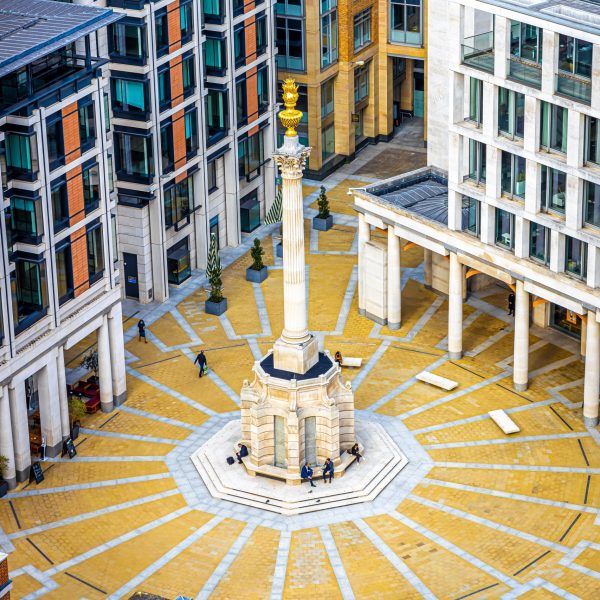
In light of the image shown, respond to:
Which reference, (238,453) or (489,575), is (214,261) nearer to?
(238,453)

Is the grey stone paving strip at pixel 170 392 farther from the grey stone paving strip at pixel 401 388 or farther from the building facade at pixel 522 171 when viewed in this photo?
the building facade at pixel 522 171

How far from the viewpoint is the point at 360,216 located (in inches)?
4395

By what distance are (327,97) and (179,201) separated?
82.8 feet

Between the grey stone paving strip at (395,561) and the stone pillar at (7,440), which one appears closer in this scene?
the grey stone paving strip at (395,561)

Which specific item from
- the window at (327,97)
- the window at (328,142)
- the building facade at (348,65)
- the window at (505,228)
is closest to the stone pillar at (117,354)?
the window at (505,228)

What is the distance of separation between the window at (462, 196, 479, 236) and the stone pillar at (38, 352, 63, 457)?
2851 centimetres

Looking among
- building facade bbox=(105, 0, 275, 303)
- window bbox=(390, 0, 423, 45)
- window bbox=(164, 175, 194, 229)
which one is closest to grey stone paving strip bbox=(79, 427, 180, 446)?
building facade bbox=(105, 0, 275, 303)

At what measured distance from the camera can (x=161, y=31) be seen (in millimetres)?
110500

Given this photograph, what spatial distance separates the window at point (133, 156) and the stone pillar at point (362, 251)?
1539 cm

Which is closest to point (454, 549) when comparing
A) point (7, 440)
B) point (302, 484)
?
point (302, 484)

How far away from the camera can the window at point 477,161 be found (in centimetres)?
10088

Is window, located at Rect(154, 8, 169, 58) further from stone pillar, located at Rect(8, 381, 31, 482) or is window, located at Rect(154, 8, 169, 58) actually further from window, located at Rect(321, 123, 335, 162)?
window, located at Rect(321, 123, 335, 162)

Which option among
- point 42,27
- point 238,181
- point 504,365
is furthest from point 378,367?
point 42,27

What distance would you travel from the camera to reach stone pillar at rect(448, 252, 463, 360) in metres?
105
